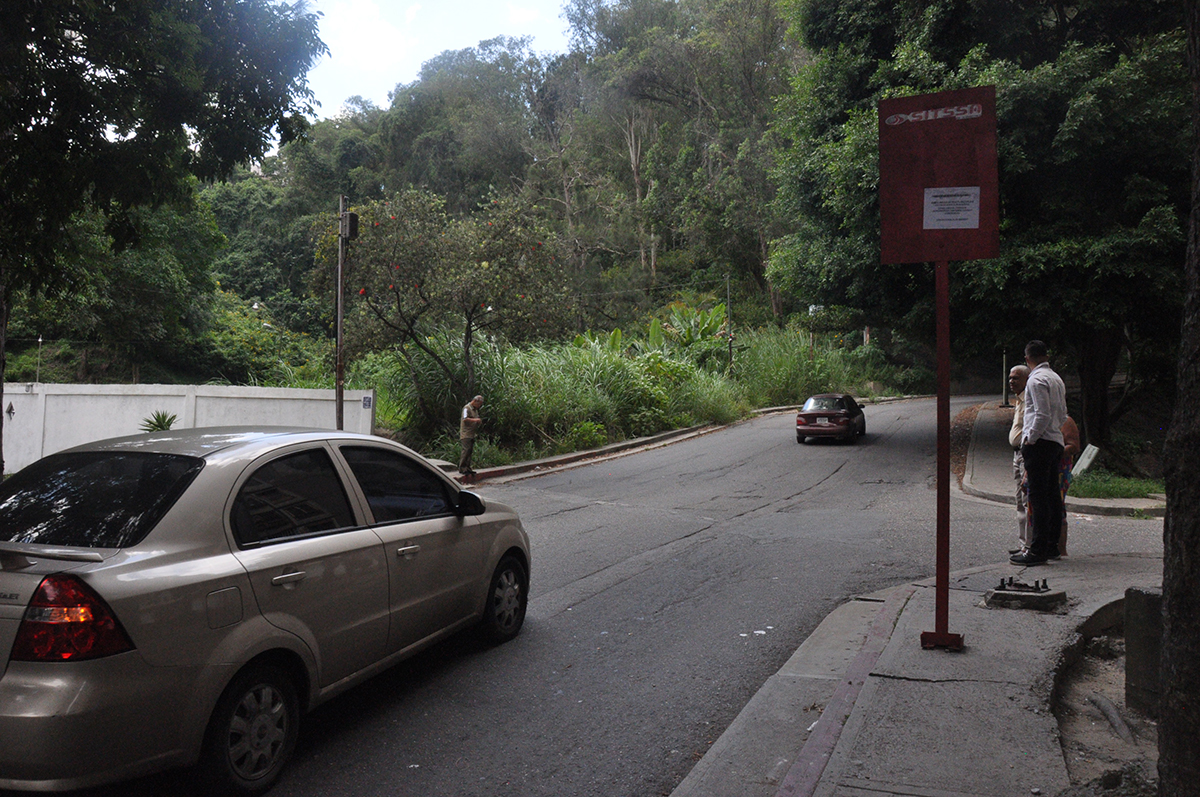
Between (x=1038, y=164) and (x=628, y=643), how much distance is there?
15569 mm

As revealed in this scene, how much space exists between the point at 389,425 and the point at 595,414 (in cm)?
561

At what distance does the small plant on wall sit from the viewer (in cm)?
1947

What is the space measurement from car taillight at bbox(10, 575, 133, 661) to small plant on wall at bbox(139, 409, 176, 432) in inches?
704

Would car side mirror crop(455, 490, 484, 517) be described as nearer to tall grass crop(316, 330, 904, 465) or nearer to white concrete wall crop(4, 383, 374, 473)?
tall grass crop(316, 330, 904, 465)

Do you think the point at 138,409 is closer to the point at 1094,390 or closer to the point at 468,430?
the point at 468,430

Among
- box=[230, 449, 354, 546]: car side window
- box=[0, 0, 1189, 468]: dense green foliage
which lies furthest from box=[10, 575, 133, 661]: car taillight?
box=[0, 0, 1189, 468]: dense green foliage

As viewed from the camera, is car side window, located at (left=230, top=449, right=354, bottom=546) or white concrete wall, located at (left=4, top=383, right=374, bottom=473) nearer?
car side window, located at (left=230, top=449, right=354, bottom=546)

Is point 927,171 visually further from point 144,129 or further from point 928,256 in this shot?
point 144,129

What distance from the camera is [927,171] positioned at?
17.7 ft

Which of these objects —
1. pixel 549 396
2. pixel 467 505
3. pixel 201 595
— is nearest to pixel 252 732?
pixel 201 595

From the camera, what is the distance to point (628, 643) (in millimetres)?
6141

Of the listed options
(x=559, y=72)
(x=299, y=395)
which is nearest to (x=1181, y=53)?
(x=299, y=395)

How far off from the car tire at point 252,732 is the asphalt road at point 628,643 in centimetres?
15

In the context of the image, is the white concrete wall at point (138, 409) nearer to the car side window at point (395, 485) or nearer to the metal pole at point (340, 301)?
the metal pole at point (340, 301)
